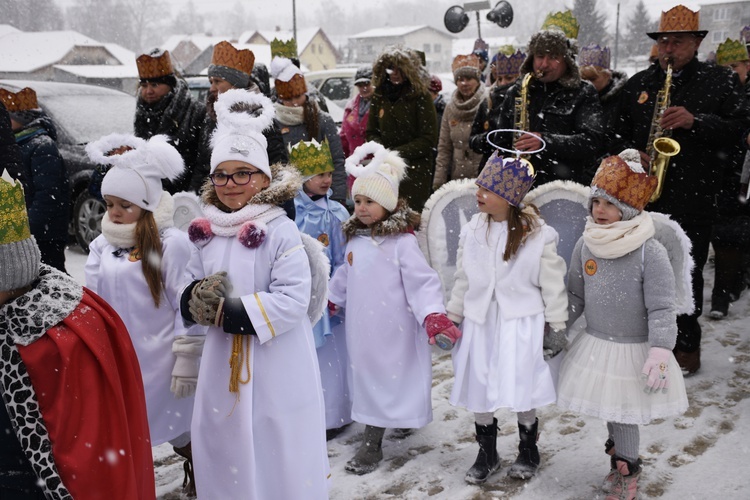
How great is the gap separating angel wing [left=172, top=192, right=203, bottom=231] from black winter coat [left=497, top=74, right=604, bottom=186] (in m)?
2.18

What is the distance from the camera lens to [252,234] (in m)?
3.01

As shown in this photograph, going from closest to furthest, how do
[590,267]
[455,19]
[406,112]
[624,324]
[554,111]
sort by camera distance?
1. [624,324]
2. [590,267]
3. [554,111]
4. [406,112]
5. [455,19]

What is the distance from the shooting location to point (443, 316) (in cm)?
392

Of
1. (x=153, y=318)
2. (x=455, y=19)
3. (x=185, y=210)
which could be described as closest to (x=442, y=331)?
(x=153, y=318)

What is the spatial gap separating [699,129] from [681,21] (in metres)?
0.79

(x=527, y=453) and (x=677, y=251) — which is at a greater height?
(x=677, y=251)

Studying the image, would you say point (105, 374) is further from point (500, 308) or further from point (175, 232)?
point (500, 308)

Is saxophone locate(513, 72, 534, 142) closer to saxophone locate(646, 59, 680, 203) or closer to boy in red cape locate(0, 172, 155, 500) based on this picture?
saxophone locate(646, 59, 680, 203)

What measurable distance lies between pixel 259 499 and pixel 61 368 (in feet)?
3.95

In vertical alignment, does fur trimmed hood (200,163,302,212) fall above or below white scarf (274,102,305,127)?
below

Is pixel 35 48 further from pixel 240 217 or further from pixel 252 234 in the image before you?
pixel 252 234

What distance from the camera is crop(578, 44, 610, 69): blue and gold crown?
22.4ft

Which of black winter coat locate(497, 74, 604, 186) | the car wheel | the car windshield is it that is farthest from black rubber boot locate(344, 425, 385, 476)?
the car windshield

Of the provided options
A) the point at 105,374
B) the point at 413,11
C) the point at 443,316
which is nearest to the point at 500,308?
the point at 443,316
